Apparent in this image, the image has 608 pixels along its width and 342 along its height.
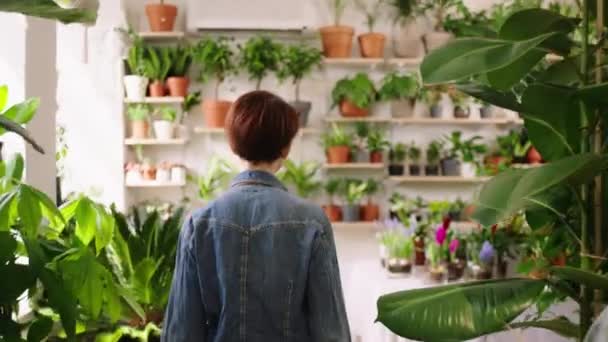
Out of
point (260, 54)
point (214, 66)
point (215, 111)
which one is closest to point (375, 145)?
point (260, 54)

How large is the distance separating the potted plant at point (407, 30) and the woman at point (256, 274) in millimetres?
3965

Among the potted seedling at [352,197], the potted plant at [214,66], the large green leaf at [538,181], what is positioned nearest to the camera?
the large green leaf at [538,181]

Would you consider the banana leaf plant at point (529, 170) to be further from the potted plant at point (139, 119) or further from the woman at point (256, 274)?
the potted plant at point (139, 119)

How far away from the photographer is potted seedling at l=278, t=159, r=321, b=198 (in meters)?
5.53

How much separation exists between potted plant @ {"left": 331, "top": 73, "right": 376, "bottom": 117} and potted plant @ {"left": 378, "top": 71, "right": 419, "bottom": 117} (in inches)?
4.4

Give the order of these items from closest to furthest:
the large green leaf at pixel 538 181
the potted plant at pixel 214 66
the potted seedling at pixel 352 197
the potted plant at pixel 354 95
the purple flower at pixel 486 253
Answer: the large green leaf at pixel 538 181 → the purple flower at pixel 486 253 → the potted plant at pixel 214 66 → the potted plant at pixel 354 95 → the potted seedling at pixel 352 197

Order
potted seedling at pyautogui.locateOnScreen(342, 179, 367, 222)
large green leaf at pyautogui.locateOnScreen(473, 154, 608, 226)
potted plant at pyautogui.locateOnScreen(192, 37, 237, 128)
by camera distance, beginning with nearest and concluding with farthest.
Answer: large green leaf at pyautogui.locateOnScreen(473, 154, 608, 226) → potted plant at pyautogui.locateOnScreen(192, 37, 237, 128) → potted seedling at pyautogui.locateOnScreen(342, 179, 367, 222)

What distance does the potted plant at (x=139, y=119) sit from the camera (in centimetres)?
540

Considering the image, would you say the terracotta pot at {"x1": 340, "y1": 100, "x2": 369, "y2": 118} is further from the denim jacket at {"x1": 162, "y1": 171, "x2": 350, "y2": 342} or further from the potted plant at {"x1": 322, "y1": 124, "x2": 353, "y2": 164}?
the denim jacket at {"x1": 162, "y1": 171, "x2": 350, "y2": 342}

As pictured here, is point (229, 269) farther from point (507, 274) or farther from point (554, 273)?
point (507, 274)

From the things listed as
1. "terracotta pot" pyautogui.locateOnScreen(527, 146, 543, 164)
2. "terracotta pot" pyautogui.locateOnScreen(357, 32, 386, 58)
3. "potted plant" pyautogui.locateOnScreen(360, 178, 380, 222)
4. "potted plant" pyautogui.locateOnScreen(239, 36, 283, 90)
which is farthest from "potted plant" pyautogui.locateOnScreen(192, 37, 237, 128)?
"terracotta pot" pyautogui.locateOnScreen(527, 146, 543, 164)

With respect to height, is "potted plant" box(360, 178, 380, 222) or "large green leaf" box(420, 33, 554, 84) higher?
"large green leaf" box(420, 33, 554, 84)

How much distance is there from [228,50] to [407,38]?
1328 mm

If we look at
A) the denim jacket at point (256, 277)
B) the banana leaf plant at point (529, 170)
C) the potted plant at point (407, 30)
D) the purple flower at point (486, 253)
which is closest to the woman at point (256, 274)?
the denim jacket at point (256, 277)
